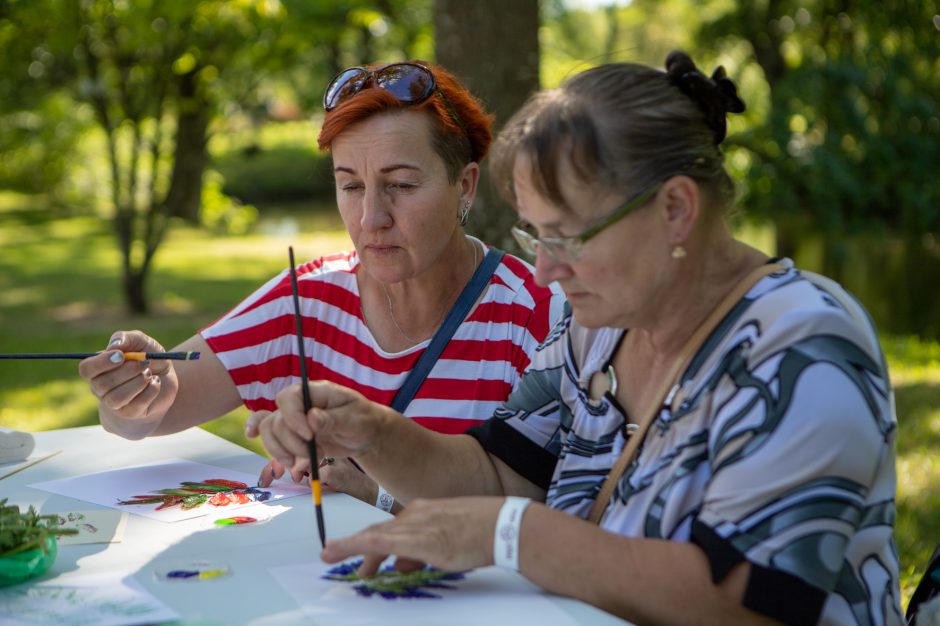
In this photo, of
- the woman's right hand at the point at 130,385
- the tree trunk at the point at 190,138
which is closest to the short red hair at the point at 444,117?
the woman's right hand at the point at 130,385

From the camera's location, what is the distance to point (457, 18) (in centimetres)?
467

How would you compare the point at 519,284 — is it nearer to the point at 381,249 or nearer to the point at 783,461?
the point at 381,249

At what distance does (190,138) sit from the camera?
11180 mm

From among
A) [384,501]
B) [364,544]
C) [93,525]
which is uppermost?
[364,544]

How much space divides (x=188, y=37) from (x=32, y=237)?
9045 mm

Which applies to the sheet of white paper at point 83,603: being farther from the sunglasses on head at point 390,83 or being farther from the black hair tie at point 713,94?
the sunglasses on head at point 390,83

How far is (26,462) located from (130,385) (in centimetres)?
33

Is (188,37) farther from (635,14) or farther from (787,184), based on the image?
(635,14)

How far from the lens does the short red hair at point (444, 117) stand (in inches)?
102

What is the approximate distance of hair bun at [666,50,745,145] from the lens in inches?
69.3

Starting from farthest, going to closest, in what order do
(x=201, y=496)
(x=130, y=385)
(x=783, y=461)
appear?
1. (x=130, y=385)
2. (x=201, y=496)
3. (x=783, y=461)

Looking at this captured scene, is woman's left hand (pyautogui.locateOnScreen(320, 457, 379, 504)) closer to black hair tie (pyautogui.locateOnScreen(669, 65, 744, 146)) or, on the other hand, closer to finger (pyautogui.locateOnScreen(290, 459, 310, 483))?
finger (pyautogui.locateOnScreen(290, 459, 310, 483))

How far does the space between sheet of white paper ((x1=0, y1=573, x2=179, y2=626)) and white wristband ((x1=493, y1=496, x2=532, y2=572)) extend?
488mm

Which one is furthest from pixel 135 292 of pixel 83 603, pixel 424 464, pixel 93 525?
pixel 83 603
